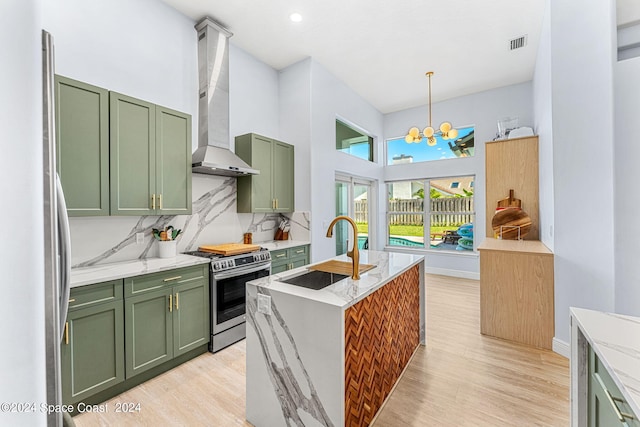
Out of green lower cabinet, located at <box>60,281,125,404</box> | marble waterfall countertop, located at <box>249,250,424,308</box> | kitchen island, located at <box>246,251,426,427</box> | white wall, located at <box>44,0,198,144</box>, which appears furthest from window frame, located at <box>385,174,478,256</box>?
green lower cabinet, located at <box>60,281,125,404</box>

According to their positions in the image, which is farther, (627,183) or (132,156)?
(132,156)

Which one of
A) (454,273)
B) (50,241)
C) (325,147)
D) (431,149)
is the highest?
(431,149)

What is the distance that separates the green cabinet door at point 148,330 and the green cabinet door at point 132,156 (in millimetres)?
782

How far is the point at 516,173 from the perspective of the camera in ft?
12.9

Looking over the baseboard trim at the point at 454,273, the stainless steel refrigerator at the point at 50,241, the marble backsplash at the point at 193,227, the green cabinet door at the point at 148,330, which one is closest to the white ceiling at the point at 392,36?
the marble backsplash at the point at 193,227

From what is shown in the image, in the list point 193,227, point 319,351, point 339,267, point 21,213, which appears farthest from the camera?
point 193,227

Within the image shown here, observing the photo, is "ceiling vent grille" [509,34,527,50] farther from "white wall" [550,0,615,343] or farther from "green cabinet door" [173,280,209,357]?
"green cabinet door" [173,280,209,357]

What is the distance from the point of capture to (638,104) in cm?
226

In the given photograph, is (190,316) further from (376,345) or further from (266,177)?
(266,177)

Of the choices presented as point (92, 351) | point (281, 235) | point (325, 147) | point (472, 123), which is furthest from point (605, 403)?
point (472, 123)

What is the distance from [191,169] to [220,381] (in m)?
2.06

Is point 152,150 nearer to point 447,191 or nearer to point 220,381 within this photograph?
point 220,381

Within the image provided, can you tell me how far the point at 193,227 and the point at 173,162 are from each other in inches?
33.0

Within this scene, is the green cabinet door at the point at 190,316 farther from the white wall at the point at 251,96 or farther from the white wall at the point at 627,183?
the white wall at the point at 627,183
